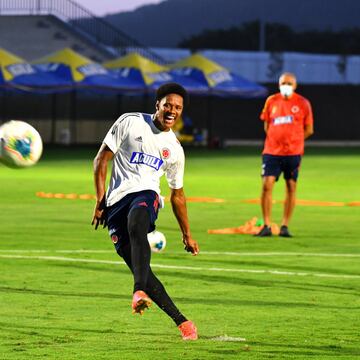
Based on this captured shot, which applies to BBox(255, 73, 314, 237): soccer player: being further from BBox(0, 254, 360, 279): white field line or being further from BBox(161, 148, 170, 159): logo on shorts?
BBox(161, 148, 170, 159): logo on shorts

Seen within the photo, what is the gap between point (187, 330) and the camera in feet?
34.5

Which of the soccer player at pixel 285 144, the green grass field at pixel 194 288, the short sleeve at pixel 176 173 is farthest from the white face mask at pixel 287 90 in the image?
the short sleeve at pixel 176 173

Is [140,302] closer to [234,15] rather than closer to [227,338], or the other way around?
[227,338]

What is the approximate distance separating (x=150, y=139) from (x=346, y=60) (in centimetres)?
7636

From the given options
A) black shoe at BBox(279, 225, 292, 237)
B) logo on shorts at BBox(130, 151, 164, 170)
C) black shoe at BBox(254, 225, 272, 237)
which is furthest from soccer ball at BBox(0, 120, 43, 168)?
black shoe at BBox(279, 225, 292, 237)

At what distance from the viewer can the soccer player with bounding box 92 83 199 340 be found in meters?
10.6

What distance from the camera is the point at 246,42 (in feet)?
383

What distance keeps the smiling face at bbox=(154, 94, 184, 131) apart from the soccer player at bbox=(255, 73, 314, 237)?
9.31 metres

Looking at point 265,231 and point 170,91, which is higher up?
point 170,91

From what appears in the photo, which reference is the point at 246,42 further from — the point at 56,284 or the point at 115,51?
the point at 56,284

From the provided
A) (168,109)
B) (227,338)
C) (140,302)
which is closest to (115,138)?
(168,109)

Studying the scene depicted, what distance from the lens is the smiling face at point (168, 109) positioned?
10.7 m

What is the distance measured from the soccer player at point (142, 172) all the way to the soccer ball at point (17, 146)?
72cm

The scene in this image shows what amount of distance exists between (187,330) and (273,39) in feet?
343
